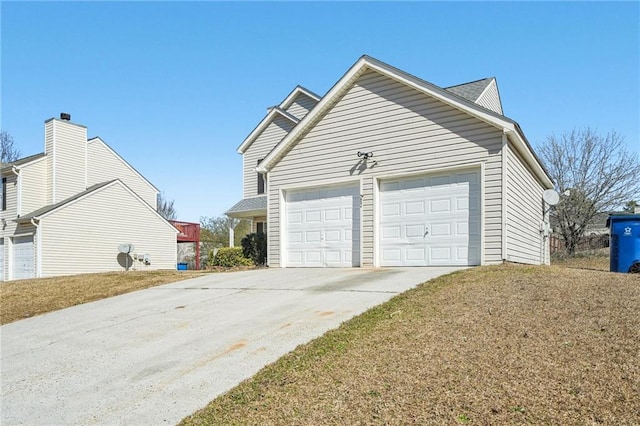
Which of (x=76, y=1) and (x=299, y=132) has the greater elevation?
(x=76, y=1)

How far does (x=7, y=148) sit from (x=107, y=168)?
1977cm

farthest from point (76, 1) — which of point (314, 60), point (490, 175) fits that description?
point (490, 175)

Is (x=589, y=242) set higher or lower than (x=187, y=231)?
lower

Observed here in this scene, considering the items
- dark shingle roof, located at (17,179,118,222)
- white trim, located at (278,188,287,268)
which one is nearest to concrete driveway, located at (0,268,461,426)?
white trim, located at (278,188,287,268)

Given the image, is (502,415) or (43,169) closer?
(502,415)

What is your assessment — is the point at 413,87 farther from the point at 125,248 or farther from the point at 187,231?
the point at 187,231

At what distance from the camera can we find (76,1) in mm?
11453

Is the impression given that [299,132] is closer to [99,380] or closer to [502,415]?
[99,380]

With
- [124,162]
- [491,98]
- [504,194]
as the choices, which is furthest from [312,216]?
[124,162]

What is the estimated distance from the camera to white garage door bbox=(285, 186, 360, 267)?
12.5 metres

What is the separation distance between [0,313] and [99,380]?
627 centimetres

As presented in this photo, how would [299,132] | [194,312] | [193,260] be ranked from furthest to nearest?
1. [193,260]
2. [299,132]
3. [194,312]

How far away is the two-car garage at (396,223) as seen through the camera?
10906 millimetres

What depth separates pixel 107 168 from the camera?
80.7 feet
